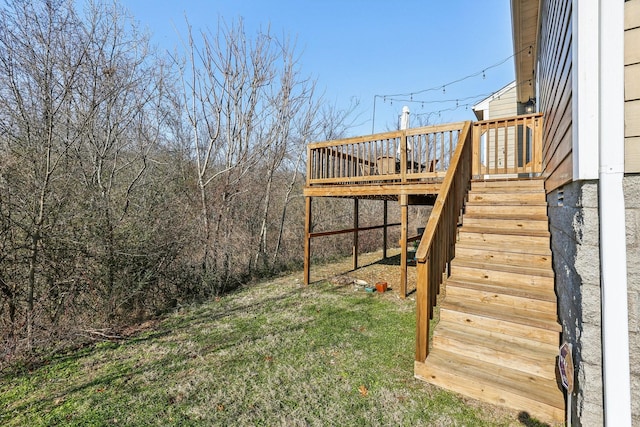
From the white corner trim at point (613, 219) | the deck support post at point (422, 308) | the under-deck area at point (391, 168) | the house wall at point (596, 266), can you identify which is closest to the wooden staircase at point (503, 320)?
the deck support post at point (422, 308)

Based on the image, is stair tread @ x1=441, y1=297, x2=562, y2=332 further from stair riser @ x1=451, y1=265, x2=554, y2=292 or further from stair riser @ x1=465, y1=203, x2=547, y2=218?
stair riser @ x1=465, y1=203, x2=547, y2=218

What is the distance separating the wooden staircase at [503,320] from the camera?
2506mm

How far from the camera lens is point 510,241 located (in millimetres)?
3660

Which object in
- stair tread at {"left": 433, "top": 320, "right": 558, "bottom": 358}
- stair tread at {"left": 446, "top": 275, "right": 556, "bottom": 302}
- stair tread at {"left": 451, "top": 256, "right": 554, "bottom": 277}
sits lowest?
stair tread at {"left": 433, "top": 320, "right": 558, "bottom": 358}

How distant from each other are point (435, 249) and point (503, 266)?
1032 millimetres

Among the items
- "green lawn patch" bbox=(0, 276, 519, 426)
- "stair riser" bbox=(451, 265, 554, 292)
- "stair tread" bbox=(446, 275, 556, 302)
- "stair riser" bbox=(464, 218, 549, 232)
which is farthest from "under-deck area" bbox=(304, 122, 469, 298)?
"green lawn patch" bbox=(0, 276, 519, 426)

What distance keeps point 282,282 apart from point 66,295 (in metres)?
3.92

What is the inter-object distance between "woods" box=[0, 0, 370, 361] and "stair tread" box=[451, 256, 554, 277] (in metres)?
4.37

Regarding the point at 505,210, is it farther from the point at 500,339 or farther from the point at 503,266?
the point at 500,339

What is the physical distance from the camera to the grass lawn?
8.05 ft

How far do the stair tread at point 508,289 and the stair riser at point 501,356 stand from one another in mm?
549

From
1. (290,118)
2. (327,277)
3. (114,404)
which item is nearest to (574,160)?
(114,404)

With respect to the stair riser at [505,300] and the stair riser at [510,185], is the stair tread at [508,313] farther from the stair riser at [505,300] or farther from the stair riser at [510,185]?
the stair riser at [510,185]

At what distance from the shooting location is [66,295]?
3.95 meters
